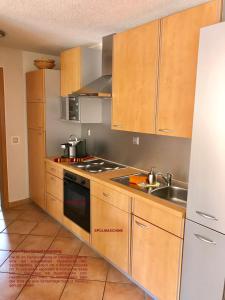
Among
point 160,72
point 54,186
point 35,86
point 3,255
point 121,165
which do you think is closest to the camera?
point 160,72

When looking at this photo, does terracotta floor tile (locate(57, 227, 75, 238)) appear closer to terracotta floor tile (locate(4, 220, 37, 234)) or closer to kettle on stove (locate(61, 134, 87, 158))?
terracotta floor tile (locate(4, 220, 37, 234))

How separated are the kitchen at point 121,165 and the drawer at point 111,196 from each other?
0.01 meters

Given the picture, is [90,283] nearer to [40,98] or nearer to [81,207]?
[81,207]

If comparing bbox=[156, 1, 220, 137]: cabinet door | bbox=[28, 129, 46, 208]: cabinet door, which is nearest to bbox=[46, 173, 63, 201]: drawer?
bbox=[28, 129, 46, 208]: cabinet door

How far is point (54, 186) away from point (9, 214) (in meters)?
0.98

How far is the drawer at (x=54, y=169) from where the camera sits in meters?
3.15

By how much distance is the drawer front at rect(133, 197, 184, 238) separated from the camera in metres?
1.73

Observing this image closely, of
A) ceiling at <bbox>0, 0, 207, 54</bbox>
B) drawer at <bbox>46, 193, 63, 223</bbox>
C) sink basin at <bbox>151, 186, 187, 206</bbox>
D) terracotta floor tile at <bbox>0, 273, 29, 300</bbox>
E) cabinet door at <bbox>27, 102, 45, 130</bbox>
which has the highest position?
ceiling at <bbox>0, 0, 207, 54</bbox>

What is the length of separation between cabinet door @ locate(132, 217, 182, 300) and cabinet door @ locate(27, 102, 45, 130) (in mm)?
2082

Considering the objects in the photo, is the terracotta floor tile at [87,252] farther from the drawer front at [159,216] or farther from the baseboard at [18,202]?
the baseboard at [18,202]

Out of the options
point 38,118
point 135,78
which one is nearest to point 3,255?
point 38,118

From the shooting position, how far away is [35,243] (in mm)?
2916

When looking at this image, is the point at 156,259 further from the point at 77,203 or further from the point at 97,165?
the point at 97,165

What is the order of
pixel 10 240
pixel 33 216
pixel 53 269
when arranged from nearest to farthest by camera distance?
pixel 53 269 → pixel 10 240 → pixel 33 216
